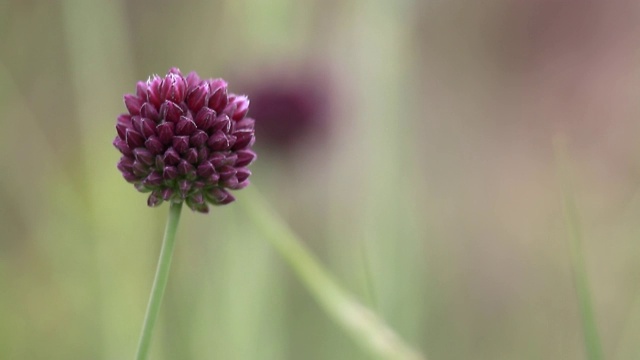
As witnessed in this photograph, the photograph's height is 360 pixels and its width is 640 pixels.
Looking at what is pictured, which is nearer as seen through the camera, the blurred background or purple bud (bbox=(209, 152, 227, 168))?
purple bud (bbox=(209, 152, 227, 168))

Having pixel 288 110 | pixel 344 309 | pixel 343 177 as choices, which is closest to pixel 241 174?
pixel 344 309

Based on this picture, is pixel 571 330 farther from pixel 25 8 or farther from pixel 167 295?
pixel 25 8

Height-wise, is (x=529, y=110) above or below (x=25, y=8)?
below

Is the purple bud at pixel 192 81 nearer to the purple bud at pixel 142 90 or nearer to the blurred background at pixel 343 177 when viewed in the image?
the purple bud at pixel 142 90

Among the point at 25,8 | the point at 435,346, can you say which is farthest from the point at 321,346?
the point at 25,8

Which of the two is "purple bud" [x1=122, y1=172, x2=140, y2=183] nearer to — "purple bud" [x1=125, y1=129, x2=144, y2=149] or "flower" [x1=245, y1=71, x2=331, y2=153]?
"purple bud" [x1=125, y1=129, x2=144, y2=149]

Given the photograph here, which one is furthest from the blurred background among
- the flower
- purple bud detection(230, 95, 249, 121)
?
purple bud detection(230, 95, 249, 121)

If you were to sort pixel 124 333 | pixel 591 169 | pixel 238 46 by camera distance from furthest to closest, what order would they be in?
pixel 591 169
pixel 238 46
pixel 124 333

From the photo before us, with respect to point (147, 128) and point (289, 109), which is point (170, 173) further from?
point (289, 109)
